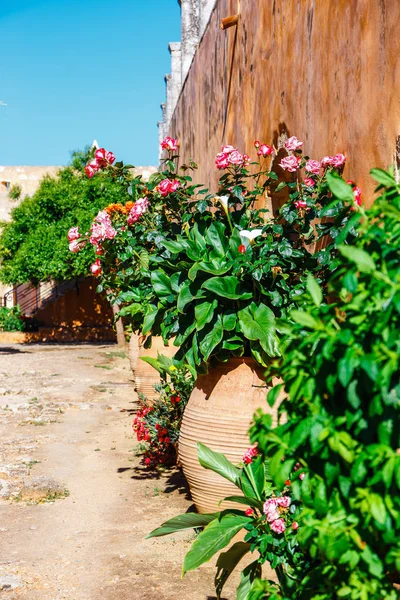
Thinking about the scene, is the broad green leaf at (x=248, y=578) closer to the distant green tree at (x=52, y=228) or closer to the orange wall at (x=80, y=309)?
the distant green tree at (x=52, y=228)

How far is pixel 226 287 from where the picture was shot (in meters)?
3.51

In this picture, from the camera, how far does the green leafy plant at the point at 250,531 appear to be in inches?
92.1

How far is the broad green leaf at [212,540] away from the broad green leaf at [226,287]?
109cm

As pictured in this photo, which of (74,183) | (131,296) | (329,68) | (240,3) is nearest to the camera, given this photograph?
(329,68)

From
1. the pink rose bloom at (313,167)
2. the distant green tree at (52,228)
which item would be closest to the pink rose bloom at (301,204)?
the pink rose bloom at (313,167)

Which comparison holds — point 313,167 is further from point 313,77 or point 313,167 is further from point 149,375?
point 149,375

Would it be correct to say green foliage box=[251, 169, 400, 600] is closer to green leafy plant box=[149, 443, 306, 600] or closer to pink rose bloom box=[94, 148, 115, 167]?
green leafy plant box=[149, 443, 306, 600]

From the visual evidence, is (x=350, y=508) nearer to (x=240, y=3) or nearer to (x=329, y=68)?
(x=329, y=68)

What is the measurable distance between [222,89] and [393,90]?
3.95 m

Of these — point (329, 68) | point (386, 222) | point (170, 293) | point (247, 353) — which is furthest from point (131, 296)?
point (386, 222)

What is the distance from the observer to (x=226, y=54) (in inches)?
247

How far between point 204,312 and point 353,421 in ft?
7.06

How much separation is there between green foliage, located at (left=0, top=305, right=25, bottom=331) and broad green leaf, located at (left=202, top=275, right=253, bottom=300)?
54.8ft

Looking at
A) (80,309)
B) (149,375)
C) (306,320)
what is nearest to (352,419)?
(306,320)
